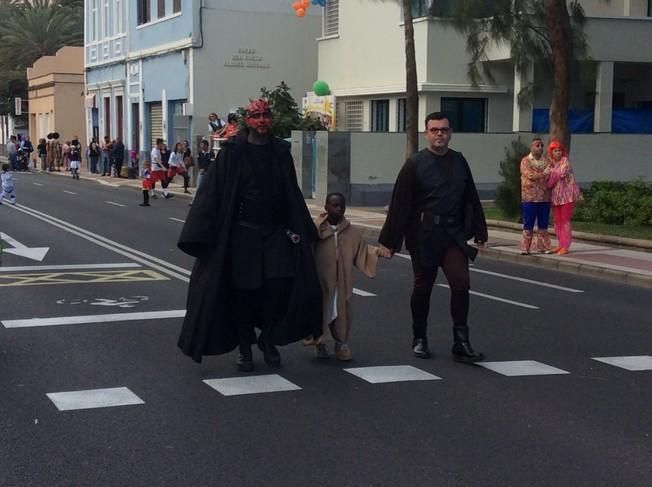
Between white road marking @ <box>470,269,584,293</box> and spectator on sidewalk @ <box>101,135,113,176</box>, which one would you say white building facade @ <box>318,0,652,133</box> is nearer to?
white road marking @ <box>470,269,584,293</box>

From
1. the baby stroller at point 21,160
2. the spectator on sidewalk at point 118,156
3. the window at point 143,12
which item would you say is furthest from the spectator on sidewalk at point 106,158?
the baby stroller at point 21,160

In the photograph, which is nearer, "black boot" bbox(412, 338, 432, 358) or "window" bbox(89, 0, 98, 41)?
"black boot" bbox(412, 338, 432, 358)

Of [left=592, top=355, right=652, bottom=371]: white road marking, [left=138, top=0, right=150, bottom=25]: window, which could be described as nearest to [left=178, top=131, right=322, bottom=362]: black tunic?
[left=592, top=355, right=652, bottom=371]: white road marking

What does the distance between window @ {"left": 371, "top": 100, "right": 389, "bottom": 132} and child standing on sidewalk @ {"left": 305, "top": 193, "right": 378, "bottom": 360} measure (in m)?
22.4

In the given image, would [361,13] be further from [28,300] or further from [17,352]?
[17,352]

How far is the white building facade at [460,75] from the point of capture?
27.3 m

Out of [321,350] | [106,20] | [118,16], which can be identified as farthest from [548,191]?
[106,20]

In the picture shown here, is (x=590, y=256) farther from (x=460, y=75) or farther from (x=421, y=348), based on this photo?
(x=460, y=75)

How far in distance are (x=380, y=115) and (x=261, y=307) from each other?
23512 millimetres

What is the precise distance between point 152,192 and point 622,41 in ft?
47.2

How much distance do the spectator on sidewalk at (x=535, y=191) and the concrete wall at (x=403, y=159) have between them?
10.1m

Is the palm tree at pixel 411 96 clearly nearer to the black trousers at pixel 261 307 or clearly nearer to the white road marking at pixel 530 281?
the white road marking at pixel 530 281

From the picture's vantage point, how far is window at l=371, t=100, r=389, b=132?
30391 mm

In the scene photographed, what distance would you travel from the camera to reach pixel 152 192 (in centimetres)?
3231
